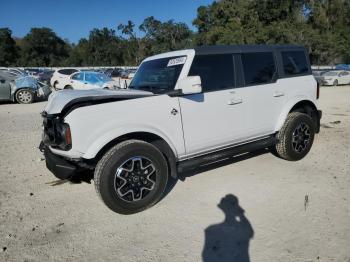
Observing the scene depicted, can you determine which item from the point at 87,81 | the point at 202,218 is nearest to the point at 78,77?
the point at 87,81

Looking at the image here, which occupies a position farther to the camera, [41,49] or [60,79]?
[41,49]

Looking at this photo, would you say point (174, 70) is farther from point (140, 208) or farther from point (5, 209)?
point (5, 209)

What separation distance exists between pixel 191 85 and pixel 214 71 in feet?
2.77

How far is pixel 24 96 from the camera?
15625 millimetres

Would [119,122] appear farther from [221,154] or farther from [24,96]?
[24,96]

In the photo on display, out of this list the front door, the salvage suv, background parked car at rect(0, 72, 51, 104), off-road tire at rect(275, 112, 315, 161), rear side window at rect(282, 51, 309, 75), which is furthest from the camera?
background parked car at rect(0, 72, 51, 104)

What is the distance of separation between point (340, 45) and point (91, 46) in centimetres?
6808

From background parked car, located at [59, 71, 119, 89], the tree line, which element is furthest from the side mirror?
the tree line

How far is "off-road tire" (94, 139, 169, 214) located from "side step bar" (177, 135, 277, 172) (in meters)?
0.32

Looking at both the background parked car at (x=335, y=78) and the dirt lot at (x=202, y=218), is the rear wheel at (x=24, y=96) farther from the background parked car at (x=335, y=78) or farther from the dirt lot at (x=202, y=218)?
the background parked car at (x=335, y=78)

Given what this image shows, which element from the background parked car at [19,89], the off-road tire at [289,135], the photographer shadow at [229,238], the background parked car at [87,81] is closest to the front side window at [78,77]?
the background parked car at [87,81]

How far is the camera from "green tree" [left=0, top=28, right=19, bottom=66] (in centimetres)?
8400

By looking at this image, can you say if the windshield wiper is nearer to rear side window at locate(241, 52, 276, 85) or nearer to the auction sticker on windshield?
the auction sticker on windshield

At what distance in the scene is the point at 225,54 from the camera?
483 cm
